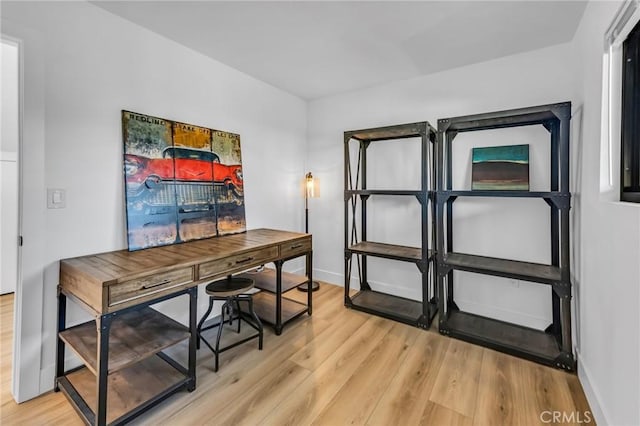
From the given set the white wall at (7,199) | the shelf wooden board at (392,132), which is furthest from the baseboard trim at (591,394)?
the white wall at (7,199)

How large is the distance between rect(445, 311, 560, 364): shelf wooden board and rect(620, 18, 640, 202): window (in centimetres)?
131

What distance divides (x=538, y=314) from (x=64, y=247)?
3716 mm

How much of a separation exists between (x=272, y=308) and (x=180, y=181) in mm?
1483

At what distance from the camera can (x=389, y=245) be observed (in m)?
3.18

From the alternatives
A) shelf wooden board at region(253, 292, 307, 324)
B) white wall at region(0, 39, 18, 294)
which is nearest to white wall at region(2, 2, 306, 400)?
shelf wooden board at region(253, 292, 307, 324)

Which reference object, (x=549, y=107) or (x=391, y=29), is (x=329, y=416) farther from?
(x=391, y=29)

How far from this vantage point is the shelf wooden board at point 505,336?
2.12 meters

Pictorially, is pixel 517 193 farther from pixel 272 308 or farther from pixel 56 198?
pixel 56 198

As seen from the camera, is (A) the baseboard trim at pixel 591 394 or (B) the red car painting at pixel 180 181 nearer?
(A) the baseboard trim at pixel 591 394

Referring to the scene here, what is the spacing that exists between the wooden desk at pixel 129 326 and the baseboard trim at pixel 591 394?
88.0 inches

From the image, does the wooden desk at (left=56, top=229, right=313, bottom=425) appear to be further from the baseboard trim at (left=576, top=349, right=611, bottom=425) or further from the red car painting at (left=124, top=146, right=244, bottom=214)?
the baseboard trim at (left=576, top=349, right=611, bottom=425)

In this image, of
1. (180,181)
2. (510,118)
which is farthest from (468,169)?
(180,181)

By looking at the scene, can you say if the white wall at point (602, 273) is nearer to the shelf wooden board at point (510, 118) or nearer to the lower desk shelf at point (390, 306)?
the shelf wooden board at point (510, 118)

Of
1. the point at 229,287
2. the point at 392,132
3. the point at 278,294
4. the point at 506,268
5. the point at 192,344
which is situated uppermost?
the point at 392,132
